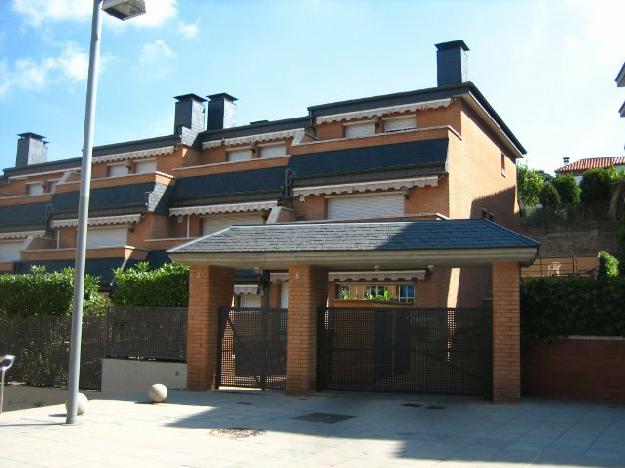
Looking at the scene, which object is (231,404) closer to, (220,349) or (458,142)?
(220,349)

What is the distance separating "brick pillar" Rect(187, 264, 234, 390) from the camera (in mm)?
14945

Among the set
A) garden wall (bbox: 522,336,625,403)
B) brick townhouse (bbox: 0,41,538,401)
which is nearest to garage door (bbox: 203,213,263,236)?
brick townhouse (bbox: 0,41,538,401)

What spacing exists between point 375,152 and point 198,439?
1952 centimetres

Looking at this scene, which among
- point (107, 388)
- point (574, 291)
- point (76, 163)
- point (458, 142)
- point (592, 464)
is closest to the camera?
point (592, 464)

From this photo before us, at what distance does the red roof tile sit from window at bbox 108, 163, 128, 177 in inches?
1784

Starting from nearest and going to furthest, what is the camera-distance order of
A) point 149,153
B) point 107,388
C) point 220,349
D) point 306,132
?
point 220,349 < point 107,388 < point 306,132 < point 149,153

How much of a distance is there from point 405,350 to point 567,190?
35.4 m

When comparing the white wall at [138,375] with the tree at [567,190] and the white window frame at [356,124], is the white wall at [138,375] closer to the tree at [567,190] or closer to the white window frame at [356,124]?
the white window frame at [356,124]

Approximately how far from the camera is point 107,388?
56.1ft

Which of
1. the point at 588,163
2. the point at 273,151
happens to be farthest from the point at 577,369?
the point at 588,163

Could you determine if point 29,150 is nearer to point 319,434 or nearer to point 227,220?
point 227,220

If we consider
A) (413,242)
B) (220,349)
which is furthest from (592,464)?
(220,349)

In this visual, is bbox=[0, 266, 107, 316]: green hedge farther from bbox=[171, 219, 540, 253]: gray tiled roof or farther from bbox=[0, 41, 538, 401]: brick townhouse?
bbox=[0, 41, 538, 401]: brick townhouse

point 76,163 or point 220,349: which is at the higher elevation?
point 76,163
